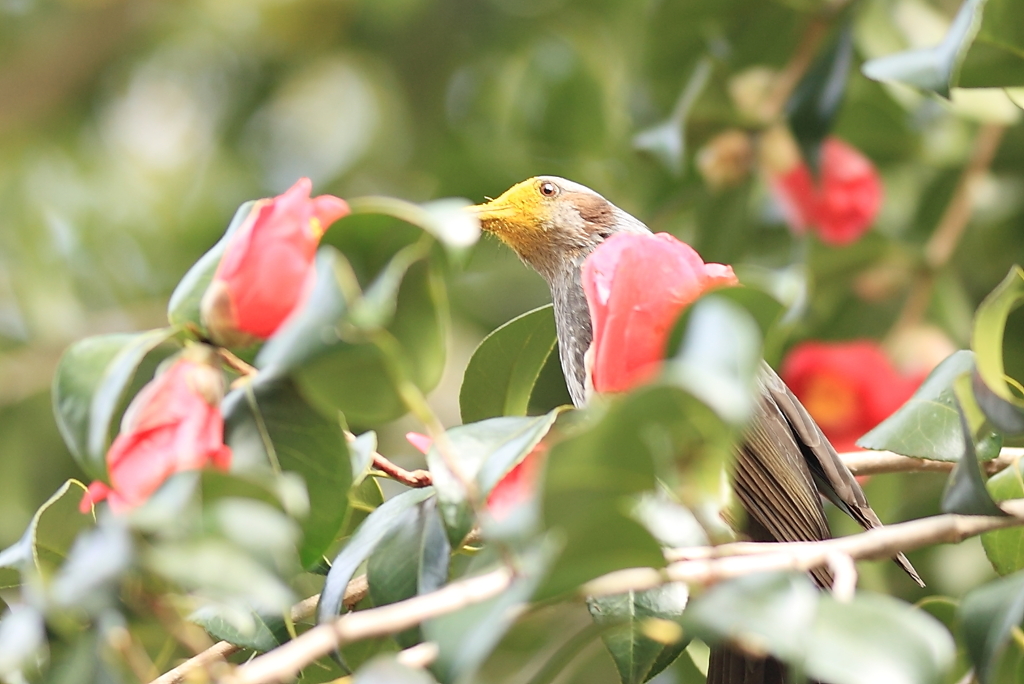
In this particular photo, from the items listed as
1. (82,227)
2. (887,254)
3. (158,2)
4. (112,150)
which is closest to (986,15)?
(887,254)

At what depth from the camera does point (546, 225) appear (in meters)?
2.47

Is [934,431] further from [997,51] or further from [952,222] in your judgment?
[952,222]

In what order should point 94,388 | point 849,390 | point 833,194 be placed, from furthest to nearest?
point 833,194 < point 849,390 < point 94,388

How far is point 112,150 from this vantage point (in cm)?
493

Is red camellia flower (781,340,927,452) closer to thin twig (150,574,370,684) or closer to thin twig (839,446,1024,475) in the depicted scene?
thin twig (839,446,1024,475)

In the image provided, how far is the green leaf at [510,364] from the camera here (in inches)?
61.2

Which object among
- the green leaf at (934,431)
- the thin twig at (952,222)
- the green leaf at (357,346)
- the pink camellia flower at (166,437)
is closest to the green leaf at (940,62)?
the green leaf at (934,431)

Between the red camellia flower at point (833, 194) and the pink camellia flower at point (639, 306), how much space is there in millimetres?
1657

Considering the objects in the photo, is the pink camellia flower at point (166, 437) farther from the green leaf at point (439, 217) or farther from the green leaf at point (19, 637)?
the green leaf at point (439, 217)

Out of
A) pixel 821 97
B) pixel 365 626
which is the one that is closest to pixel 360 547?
pixel 365 626

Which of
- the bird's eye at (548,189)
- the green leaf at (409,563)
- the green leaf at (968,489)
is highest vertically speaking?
the bird's eye at (548,189)

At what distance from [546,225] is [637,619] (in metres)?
1.27

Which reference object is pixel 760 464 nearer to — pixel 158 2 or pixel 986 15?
pixel 986 15

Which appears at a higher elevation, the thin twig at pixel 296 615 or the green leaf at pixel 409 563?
the green leaf at pixel 409 563
